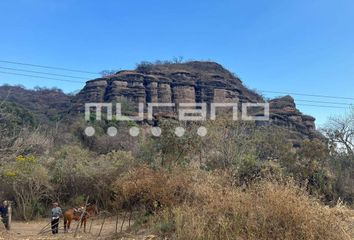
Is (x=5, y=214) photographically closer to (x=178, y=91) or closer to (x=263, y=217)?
(x=263, y=217)

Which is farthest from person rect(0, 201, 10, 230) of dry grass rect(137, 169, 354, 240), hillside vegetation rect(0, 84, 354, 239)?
dry grass rect(137, 169, 354, 240)

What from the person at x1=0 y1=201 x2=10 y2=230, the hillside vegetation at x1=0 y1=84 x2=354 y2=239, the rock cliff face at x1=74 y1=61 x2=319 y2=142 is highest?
the rock cliff face at x1=74 y1=61 x2=319 y2=142

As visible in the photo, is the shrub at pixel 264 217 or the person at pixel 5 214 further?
the person at pixel 5 214

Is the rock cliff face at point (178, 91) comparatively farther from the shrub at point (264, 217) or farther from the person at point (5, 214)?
the shrub at point (264, 217)

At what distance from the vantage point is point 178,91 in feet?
232

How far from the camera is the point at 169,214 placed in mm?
11109

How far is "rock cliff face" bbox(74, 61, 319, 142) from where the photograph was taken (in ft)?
212

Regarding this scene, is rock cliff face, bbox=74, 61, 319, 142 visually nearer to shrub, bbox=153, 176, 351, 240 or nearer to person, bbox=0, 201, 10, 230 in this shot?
person, bbox=0, 201, 10, 230

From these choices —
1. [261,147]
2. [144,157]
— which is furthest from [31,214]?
[261,147]

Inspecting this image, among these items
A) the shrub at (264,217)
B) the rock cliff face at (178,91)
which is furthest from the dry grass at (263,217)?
the rock cliff face at (178,91)

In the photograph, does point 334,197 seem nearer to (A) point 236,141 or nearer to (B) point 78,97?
(A) point 236,141

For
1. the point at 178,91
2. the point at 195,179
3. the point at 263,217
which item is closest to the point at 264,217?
the point at 263,217

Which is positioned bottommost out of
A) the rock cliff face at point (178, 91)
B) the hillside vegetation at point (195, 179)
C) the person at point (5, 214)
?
the person at point (5, 214)

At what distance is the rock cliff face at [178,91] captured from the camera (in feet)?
212
